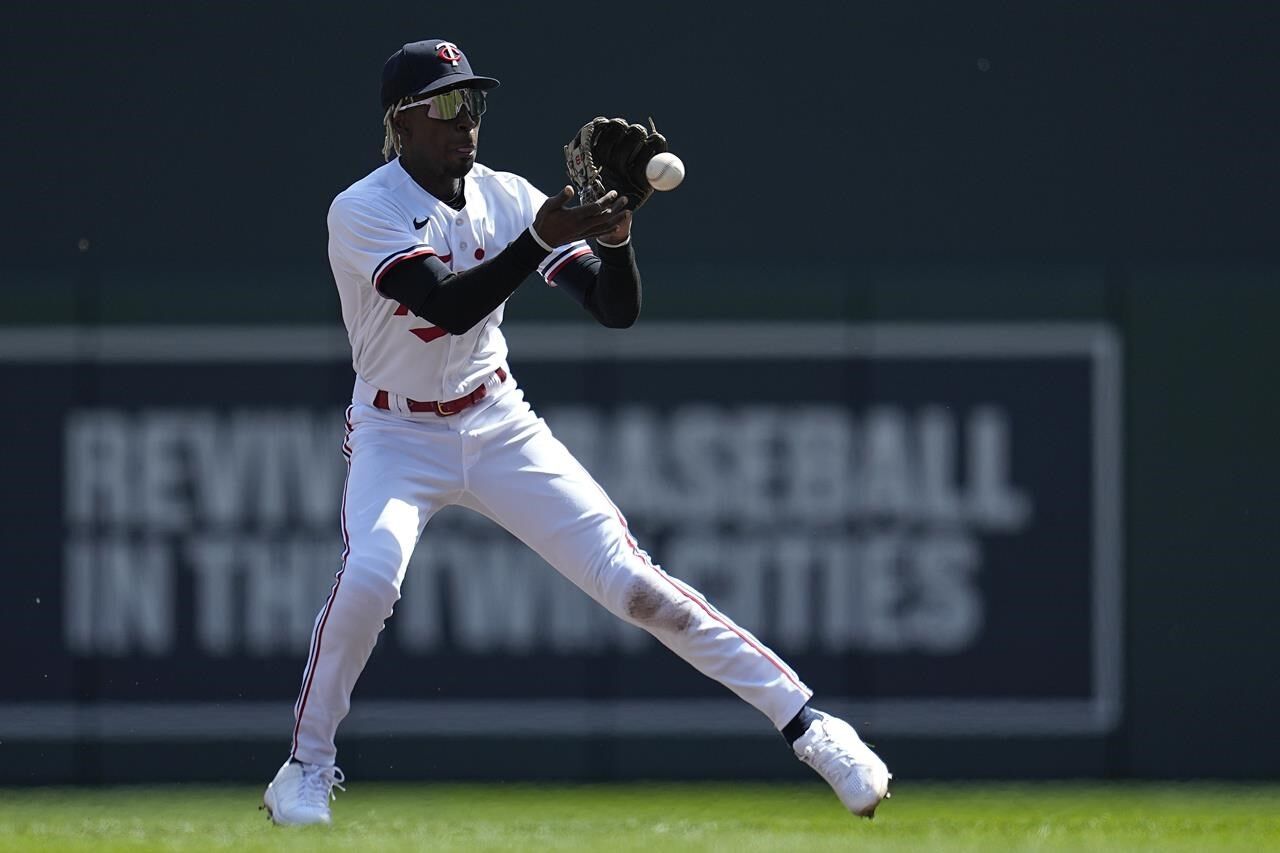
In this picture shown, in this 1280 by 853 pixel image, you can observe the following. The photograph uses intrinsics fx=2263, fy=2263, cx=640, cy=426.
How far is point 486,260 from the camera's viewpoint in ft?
15.0

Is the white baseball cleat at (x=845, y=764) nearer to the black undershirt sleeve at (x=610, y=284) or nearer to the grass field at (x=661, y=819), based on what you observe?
the grass field at (x=661, y=819)

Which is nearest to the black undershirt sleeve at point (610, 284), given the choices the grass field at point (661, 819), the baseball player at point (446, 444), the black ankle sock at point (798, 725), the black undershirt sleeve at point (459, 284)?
the baseball player at point (446, 444)

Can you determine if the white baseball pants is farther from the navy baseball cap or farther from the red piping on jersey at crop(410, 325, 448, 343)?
the navy baseball cap

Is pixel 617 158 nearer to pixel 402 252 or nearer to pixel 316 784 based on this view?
pixel 402 252

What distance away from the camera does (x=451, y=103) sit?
15.2 feet

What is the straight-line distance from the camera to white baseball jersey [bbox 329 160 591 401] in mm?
4547

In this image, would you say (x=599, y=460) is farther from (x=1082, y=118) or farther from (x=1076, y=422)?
(x=1082, y=118)

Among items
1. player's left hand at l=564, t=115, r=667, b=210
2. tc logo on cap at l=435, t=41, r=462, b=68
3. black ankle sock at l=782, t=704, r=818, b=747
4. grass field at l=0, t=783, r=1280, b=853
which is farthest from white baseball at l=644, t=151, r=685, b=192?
grass field at l=0, t=783, r=1280, b=853

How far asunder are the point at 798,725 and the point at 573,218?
1.13 meters

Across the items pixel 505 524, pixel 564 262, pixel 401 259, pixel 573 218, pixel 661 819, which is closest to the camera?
pixel 573 218

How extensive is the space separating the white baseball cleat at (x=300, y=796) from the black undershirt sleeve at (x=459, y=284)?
0.95 meters

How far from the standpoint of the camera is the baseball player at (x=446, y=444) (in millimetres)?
4500

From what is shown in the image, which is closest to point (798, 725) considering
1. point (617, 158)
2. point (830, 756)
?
point (830, 756)

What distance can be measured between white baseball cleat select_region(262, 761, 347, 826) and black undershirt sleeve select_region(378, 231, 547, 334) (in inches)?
37.2
